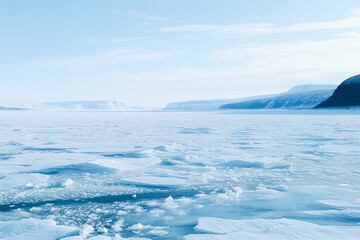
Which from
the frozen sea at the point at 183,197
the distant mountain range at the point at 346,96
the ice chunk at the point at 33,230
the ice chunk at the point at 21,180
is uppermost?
the distant mountain range at the point at 346,96

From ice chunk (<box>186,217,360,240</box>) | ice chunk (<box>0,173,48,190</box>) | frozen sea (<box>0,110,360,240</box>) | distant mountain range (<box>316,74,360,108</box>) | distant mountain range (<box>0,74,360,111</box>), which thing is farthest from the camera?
distant mountain range (<box>0,74,360,111</box>)

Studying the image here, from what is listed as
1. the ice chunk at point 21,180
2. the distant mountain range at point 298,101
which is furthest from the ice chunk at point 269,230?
the distant mountain range at point 298,101

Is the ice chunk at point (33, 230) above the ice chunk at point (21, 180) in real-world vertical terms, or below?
below

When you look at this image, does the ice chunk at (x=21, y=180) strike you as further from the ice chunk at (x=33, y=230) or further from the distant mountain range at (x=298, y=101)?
the distant mountain range at (x=298, y=101)

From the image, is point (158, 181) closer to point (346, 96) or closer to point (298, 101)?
point (346, 96)

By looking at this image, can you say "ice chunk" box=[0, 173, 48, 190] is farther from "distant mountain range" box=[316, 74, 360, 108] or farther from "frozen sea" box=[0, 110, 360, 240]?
"distant mountain range" box=[316, 74, 360, 108]

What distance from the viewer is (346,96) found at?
214ft

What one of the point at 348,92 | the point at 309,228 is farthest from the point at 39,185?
the point at 348,92

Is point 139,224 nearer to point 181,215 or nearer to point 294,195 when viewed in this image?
point 181,215

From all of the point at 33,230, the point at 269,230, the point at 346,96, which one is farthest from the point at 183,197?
the point at 346,96

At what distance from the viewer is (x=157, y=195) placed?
3959mm

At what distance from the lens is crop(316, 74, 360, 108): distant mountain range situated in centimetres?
6259

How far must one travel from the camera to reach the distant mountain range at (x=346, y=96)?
6259 centimetres

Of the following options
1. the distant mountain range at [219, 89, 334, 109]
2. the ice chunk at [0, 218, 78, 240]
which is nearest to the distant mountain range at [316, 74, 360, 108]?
the distant mountain range at [219, 89, 334, 109]
